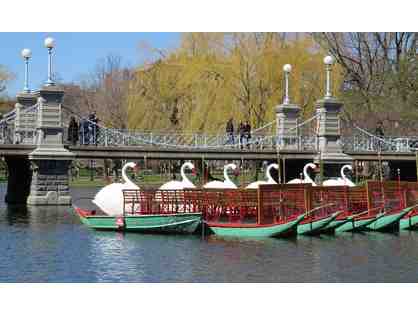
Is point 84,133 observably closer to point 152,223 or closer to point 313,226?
point 152,223

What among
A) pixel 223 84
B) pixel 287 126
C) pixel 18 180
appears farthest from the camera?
pixel 223 84

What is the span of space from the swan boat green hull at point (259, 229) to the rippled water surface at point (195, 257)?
50 centimetres

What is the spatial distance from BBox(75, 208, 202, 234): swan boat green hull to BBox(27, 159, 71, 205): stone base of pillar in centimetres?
994

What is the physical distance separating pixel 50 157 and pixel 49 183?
1309 millimetres

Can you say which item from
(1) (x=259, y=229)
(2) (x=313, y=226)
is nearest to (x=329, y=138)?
(2) (x=313, y=226)

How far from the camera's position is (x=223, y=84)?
2160 inches

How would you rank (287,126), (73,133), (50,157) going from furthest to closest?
(287,126) < (73,133) < (50,157)

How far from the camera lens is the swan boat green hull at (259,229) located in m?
30.9

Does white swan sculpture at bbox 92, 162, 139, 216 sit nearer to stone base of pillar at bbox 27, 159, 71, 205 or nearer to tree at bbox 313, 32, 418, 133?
stone base of pillar at bbox 27, 159, 71, 205

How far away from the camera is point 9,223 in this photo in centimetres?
3612

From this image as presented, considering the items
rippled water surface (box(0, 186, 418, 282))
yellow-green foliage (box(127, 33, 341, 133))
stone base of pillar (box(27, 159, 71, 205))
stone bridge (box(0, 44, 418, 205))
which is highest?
yellow-green foliage (box(127, 33, 341, 133))

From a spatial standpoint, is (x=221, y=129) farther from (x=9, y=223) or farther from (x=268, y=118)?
(x=9, y=223)

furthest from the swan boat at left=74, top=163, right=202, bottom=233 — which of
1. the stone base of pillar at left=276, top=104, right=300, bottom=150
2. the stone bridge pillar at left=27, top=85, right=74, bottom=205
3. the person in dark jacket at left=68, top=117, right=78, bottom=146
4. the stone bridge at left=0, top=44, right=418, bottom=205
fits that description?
the stone base of pillar at left=276, top=104, right=300, bottom=150

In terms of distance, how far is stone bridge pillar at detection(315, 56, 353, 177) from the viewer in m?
47.7
